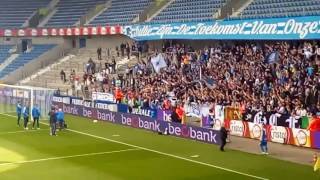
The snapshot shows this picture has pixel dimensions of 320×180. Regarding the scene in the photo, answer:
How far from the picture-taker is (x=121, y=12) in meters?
49.9

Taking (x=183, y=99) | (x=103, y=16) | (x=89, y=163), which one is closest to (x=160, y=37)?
(x=183, y=99)

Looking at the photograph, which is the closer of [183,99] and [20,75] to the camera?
[183,99]

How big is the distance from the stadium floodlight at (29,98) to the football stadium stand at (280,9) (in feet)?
44.2

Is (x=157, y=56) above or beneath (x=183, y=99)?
above

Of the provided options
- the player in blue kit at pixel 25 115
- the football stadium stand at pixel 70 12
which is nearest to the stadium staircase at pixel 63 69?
the football stadium stand at pixel 70 12

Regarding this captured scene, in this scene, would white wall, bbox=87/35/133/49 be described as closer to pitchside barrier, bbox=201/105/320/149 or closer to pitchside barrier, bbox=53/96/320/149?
pitchside barrier, bbox=53/96/320/149

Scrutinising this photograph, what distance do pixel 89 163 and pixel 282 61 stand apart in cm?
1333

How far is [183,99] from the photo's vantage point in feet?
113

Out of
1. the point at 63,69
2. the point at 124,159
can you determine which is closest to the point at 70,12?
the point at 63,69

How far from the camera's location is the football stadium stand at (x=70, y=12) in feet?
182

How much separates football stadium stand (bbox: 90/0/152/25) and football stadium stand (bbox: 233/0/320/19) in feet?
45.6

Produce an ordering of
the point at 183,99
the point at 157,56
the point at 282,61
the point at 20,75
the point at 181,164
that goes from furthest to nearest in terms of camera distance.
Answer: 1. the point at 20,75
2. the point at 157,56
3. the point at 183,99
4. the point at 282,61
5. the point at 181,164

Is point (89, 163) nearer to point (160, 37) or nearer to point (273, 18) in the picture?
point (273, 18)

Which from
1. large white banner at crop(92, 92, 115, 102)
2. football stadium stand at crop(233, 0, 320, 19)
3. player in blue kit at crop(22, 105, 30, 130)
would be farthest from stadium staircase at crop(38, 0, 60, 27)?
football stadium stand at crop(233, 0, 320, 19)
